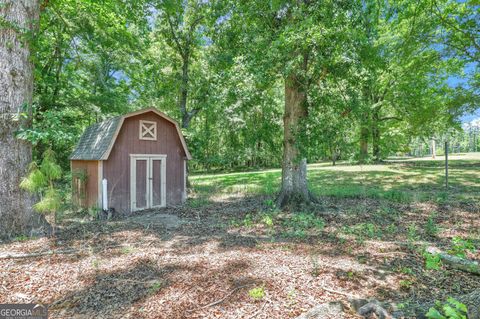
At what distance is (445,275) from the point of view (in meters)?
3.46

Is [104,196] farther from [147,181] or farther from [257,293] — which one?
[257,293]

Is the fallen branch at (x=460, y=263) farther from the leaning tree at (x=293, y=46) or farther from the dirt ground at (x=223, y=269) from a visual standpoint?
the leaning tree at (x=293, y=46)

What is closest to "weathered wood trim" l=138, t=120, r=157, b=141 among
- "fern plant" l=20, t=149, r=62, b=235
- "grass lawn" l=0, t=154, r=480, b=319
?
"grass lawn" l=0, t=154, r=480, b=319

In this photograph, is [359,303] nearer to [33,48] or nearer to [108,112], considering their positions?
[33,48]

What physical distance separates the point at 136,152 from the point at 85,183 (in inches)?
72.4

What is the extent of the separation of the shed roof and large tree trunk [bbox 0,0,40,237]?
270 cm

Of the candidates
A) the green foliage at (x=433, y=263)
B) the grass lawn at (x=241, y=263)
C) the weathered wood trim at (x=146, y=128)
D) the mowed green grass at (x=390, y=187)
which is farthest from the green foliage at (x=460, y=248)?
the weathered wood trim at (x=146, y=128)

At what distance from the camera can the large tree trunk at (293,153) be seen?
7559 millimetres

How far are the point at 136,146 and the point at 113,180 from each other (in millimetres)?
1263

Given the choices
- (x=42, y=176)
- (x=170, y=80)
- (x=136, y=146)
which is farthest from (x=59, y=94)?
(x=42, y=176)

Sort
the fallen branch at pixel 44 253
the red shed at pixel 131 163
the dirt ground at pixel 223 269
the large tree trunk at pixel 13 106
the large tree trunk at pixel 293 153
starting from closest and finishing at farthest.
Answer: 1. the dirt ground at pixel 223 269
2. the fallen branch at pixel 44 253
3. the large tree trunk at pixel 13 106
4. the large tree trunk at pixel 293 153
5. the red shed at pixel 131 163

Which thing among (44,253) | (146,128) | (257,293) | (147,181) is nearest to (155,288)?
(257,293)

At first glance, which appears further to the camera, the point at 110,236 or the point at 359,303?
the point at 110,236

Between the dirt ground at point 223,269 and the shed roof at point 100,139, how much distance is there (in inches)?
95.5
